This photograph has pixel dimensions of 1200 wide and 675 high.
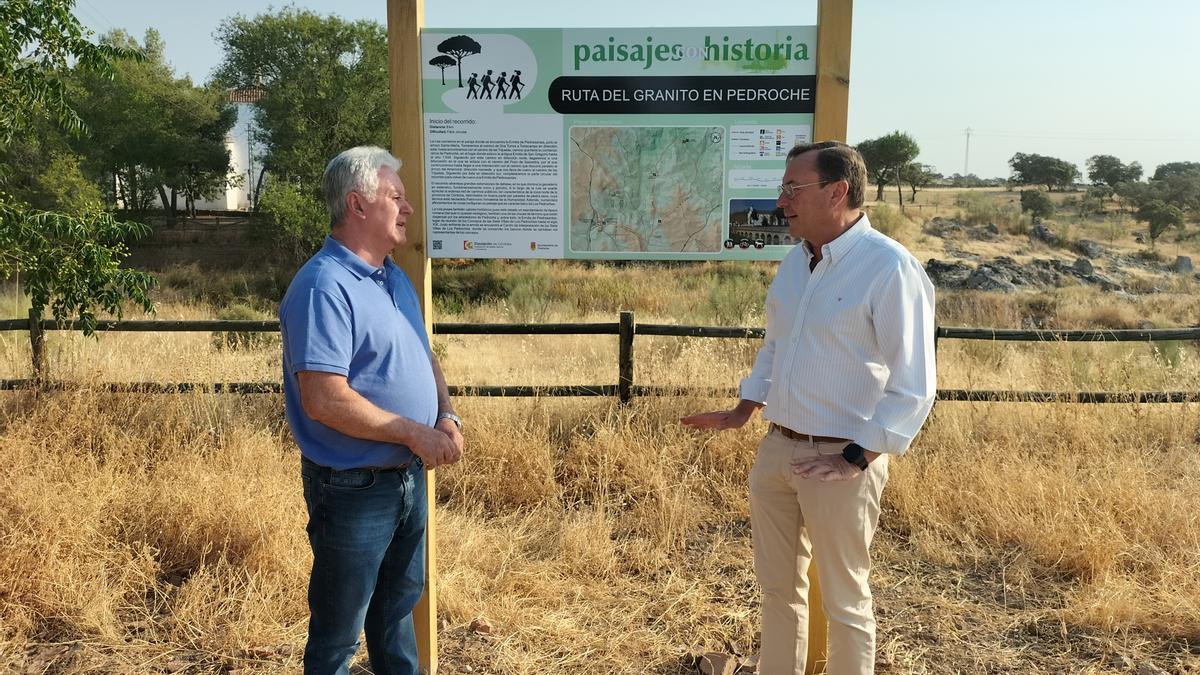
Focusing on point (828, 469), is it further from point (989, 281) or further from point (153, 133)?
Answer: point (153, 133)

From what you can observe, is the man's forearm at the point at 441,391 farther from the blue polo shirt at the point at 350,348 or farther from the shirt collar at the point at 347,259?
the shirt collar at the point at 347,259

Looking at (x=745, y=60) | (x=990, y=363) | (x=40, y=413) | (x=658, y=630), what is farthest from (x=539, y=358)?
(x=745, y=60)

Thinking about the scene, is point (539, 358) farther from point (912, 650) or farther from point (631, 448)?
point (912, 650)

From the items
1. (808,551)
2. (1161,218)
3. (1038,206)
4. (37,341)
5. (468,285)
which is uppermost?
(1038,206)

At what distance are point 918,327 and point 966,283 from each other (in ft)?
74.6

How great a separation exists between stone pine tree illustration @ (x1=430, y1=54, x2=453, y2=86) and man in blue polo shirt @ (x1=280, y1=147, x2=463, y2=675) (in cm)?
75

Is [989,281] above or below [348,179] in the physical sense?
below

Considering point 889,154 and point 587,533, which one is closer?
point 587,533

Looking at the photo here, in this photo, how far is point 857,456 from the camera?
93.3 inches

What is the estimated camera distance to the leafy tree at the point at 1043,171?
5553 centimetres

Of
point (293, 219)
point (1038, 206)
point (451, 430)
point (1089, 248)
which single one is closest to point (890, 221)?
point (1089, 248)

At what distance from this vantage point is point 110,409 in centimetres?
559

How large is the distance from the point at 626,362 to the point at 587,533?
1878 mm

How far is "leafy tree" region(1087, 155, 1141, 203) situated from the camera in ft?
170
